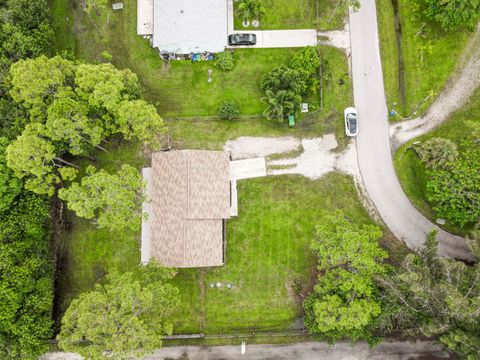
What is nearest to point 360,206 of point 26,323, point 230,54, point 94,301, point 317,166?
point 317,166

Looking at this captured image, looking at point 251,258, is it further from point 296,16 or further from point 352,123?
point 296,16

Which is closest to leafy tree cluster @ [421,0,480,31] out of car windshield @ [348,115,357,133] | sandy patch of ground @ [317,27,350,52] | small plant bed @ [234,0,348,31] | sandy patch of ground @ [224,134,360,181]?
sandy patch of ground @ [317,27,350,52]

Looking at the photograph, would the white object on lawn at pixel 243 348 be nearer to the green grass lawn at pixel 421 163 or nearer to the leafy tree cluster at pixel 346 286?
the leafy tree cluster at pixel 346 286

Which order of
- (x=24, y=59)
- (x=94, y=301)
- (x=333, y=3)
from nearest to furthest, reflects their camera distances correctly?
(x=94, y=301), (x=24, y=59), (x=333, y=3)

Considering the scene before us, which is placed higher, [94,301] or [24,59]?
[24,59]

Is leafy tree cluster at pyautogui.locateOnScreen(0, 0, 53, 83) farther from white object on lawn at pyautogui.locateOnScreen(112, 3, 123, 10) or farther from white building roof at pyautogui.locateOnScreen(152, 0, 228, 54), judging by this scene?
white building roof at pyautogui.locateOnScreen(152, 0, 228, 54)

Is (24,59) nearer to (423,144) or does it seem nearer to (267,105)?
(267,105)
